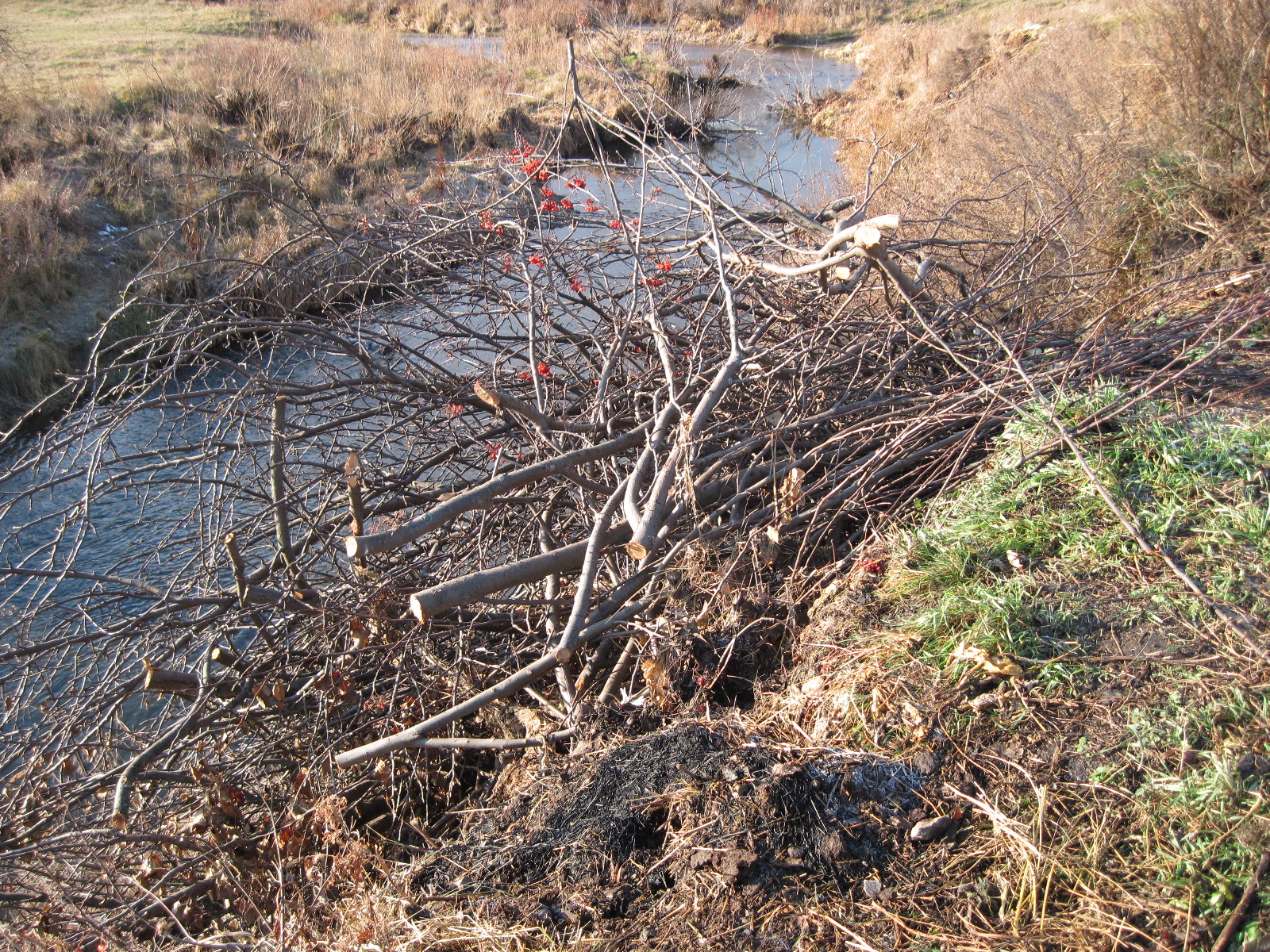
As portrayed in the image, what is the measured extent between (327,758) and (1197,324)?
12.2 ft

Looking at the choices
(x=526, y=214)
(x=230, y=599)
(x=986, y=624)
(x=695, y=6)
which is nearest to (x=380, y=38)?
(x=695, y=6)

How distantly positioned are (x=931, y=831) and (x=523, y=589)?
2.44 meters

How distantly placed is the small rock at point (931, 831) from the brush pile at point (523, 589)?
6 cm

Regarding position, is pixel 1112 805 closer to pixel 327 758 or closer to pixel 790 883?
pixel 790 883

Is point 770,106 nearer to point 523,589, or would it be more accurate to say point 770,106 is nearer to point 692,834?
point 523,589

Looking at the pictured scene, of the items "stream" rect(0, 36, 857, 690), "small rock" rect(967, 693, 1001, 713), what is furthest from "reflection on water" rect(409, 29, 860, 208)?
"small rock" rect(967, 693, 1001, 713)

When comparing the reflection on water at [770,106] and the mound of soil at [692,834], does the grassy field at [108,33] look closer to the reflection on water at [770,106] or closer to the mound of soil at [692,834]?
the reflection on water at [770,106]

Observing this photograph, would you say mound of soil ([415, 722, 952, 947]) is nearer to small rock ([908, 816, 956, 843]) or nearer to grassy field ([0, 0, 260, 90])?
small rock ([908, 816, 956, 843])

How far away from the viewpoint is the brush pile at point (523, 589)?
2420mm

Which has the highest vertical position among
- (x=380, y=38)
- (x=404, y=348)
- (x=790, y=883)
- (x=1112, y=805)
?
(x=380, y=38)

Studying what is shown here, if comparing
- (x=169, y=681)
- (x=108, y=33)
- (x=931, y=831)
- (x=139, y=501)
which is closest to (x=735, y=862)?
(x=931, y=831)

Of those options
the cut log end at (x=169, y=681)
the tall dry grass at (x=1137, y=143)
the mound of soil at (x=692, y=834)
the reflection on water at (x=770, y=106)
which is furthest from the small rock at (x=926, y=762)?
the reflection on water at (x=770, y=106)

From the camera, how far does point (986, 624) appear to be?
7.89ft

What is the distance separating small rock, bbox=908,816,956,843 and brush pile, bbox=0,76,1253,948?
0.06 meters
